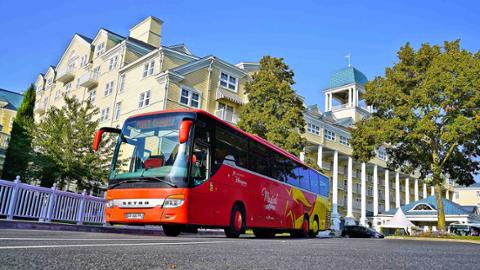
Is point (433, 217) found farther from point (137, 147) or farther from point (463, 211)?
point (137, 147)

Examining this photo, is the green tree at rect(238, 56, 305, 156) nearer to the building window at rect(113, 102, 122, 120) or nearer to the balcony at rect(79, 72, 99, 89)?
the building window at rect(113, 102, 122, 120)

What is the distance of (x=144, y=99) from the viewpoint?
109 ft

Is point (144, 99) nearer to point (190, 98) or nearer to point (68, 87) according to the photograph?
point (190, 98)

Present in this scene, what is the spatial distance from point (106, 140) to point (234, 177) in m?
13.2

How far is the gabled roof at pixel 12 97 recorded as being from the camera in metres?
49.9

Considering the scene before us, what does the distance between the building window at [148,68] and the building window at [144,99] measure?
177 cm

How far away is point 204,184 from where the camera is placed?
36.1ft

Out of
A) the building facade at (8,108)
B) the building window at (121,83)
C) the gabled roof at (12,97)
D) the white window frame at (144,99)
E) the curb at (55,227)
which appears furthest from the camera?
the gabled roof at (12,97)

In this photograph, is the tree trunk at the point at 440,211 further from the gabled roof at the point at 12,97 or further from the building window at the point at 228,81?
the gabled roof at the point at 12,97

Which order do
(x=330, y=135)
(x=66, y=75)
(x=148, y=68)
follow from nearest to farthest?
(x=148, y=68)
(x=66, y=75)
(x=330, y=135)

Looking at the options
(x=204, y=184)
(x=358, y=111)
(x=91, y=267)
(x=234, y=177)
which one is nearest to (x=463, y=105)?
(x=234, y=177)

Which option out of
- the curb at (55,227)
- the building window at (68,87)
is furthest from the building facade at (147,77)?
the curb at (55,227)

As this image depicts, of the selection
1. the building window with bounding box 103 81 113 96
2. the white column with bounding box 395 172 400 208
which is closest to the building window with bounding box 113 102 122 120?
the building window with bounding box 103 81 113 96

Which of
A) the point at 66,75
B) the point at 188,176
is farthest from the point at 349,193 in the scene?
the point at 188,176
